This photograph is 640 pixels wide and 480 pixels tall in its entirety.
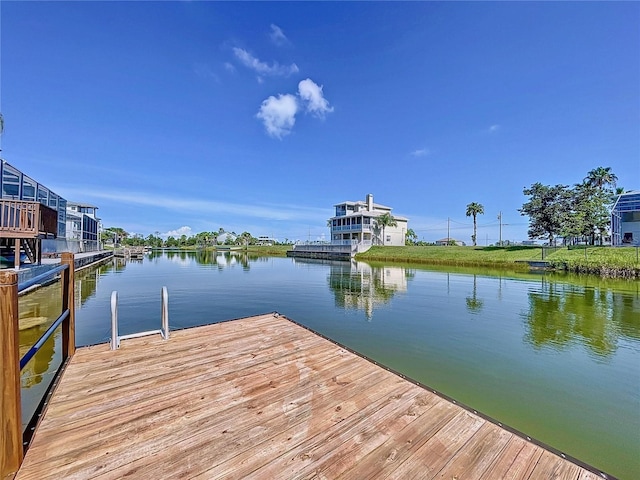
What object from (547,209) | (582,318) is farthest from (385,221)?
(582,318)

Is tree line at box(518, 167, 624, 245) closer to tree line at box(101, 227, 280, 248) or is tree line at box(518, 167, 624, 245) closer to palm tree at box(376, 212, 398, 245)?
palm tree at box(376, 212, 398, 245)

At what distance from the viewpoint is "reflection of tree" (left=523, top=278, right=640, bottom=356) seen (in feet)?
22.9

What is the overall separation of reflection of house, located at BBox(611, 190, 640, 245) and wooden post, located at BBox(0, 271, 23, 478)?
4292 cm

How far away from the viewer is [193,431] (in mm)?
2275

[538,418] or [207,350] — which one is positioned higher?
[207,350]

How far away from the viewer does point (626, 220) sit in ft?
100

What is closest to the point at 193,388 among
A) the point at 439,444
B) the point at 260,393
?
the point at 260,393

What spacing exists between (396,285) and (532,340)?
29.1 ft

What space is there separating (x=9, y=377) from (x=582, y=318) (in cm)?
1239

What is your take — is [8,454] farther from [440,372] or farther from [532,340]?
[532,340]

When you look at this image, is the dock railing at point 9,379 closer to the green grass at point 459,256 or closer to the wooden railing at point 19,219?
the wooden railing at point 19,219

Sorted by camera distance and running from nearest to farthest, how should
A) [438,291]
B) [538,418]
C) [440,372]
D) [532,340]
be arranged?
[538,418], [440,372], [532,340], [438,291]

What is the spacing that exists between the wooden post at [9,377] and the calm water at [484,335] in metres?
2.92

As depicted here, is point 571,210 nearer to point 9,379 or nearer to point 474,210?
point 474,210
